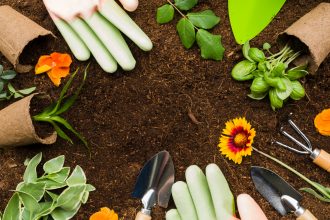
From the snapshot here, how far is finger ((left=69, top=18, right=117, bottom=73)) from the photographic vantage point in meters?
1.42

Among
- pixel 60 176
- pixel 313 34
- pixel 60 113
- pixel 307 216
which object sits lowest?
pixel 307 216

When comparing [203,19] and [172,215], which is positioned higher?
[203,19]

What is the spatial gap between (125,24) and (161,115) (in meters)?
0.26

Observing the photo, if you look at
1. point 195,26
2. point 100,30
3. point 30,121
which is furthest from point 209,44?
point 30,121

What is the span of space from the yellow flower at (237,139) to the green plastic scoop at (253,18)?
0.23 m

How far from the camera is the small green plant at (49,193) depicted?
137cm

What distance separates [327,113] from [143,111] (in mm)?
486

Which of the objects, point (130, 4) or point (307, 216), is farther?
point (130, 4)

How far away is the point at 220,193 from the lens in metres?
1.36

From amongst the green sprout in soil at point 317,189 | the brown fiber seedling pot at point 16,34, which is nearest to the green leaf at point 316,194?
the green sprout in soil at point 317,189

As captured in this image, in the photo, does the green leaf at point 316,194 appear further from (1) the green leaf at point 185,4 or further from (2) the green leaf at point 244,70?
(1) the green leaf at point 185,4

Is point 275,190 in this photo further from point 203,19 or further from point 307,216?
point 203,19

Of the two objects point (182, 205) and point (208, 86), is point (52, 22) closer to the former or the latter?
point (208, 86)

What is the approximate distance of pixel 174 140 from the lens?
143 centimetres
